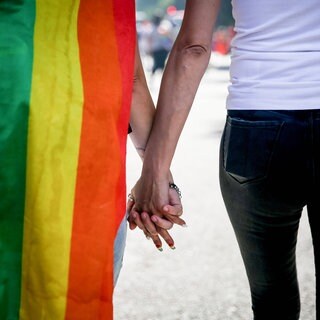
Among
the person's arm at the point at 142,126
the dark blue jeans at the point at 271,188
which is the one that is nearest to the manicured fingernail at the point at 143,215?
the person's arm at the point at 142,126

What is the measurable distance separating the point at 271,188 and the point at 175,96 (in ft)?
1.20

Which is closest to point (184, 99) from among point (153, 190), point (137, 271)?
point (153, 190)

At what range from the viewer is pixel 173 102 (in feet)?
6.29

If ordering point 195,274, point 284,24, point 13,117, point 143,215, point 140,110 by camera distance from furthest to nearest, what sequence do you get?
point 195,274 → point 143,215 → point 140,110 → point 284,24 → point 13,117

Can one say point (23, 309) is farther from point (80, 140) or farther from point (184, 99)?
point (184, 99)

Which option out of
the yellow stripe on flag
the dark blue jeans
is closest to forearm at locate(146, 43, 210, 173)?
the dark blue jeans

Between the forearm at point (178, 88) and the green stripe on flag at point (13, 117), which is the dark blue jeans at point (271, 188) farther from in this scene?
the green stripe on flag at point (13, 117)

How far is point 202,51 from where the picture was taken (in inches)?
75.7

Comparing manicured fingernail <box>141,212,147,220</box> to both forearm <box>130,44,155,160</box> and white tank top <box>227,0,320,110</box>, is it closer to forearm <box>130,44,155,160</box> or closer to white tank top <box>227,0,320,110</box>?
forearm <box>130,44,155,160</box>

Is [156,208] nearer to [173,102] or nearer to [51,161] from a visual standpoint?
[173,102]

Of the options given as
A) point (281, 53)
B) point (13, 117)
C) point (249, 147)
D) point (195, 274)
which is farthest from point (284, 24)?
point (195, 274)

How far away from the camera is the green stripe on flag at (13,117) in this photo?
1.38 metres

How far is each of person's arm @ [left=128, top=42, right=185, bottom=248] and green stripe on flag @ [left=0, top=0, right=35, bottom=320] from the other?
39 cm

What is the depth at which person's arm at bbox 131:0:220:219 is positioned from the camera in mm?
1894
